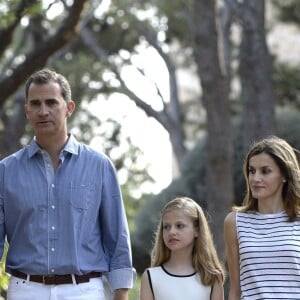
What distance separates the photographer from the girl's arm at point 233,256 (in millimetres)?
6758

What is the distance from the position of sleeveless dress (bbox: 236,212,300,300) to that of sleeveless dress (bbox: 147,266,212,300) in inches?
10.1

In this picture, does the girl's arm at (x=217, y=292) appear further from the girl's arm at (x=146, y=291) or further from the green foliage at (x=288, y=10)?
the green foliage at (x=288, y=10)

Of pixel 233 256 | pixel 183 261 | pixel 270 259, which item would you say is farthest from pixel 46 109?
pixel 270 259

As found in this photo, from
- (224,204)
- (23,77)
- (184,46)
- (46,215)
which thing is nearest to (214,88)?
(224,204)

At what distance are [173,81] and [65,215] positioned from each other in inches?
920

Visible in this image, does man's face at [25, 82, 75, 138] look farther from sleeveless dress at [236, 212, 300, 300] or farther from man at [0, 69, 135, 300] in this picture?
sleeveless dress at [236, 212, 300, 300]

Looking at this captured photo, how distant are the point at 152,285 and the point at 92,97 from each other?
25276mm

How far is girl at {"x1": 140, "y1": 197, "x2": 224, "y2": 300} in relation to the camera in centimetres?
683

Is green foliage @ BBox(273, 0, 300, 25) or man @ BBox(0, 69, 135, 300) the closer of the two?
man @ BBox(0, 69, 135, 300)

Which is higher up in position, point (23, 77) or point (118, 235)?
point (23, 77)

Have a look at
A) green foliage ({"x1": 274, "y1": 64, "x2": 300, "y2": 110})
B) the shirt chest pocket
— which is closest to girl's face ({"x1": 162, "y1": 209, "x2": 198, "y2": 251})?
the shirt chest pocket

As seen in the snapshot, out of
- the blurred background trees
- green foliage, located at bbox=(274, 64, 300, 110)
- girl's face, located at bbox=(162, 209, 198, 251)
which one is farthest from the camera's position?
green foliage, located at bbox=(274, 64, 300, 110)

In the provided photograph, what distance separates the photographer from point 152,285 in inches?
270

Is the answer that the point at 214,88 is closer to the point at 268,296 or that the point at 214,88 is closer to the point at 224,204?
the point at 224,204
